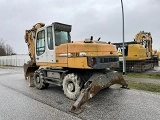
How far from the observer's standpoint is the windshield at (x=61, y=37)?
7.88m

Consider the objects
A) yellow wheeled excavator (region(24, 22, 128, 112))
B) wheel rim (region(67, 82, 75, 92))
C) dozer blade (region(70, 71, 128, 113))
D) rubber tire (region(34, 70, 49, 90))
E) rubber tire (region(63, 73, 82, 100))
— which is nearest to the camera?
dozer blade (region(70, 71, 128, 113))

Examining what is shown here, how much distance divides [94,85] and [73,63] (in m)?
1.11

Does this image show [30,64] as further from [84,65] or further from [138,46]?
Answer: [138,46]

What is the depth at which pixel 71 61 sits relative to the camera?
6965 mm

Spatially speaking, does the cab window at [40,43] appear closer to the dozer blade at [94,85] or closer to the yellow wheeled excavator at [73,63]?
the yellow wheeled excavator at [73,63]

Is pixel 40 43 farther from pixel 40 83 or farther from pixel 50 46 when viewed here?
pixel 40 83

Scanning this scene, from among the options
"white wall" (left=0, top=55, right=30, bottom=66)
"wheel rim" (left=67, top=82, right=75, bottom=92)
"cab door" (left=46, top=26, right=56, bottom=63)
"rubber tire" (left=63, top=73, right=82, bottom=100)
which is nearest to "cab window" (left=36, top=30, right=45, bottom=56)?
"cab door" (left=46, top=26, right=56, bottom=63)

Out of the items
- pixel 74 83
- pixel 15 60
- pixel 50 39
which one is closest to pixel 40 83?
pixel 50 39

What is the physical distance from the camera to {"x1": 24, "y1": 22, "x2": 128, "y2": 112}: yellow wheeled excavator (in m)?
6.54

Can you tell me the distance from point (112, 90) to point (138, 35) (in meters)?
12.5

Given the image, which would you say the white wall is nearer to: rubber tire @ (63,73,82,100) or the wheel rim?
rubber tire @ (63,73,82,100)

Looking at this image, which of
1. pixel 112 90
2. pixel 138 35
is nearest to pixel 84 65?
pixel 112 90

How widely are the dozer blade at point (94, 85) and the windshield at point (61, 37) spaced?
2067mm

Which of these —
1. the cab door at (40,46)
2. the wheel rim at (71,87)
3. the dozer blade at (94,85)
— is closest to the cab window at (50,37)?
the cab door at (40,46)
